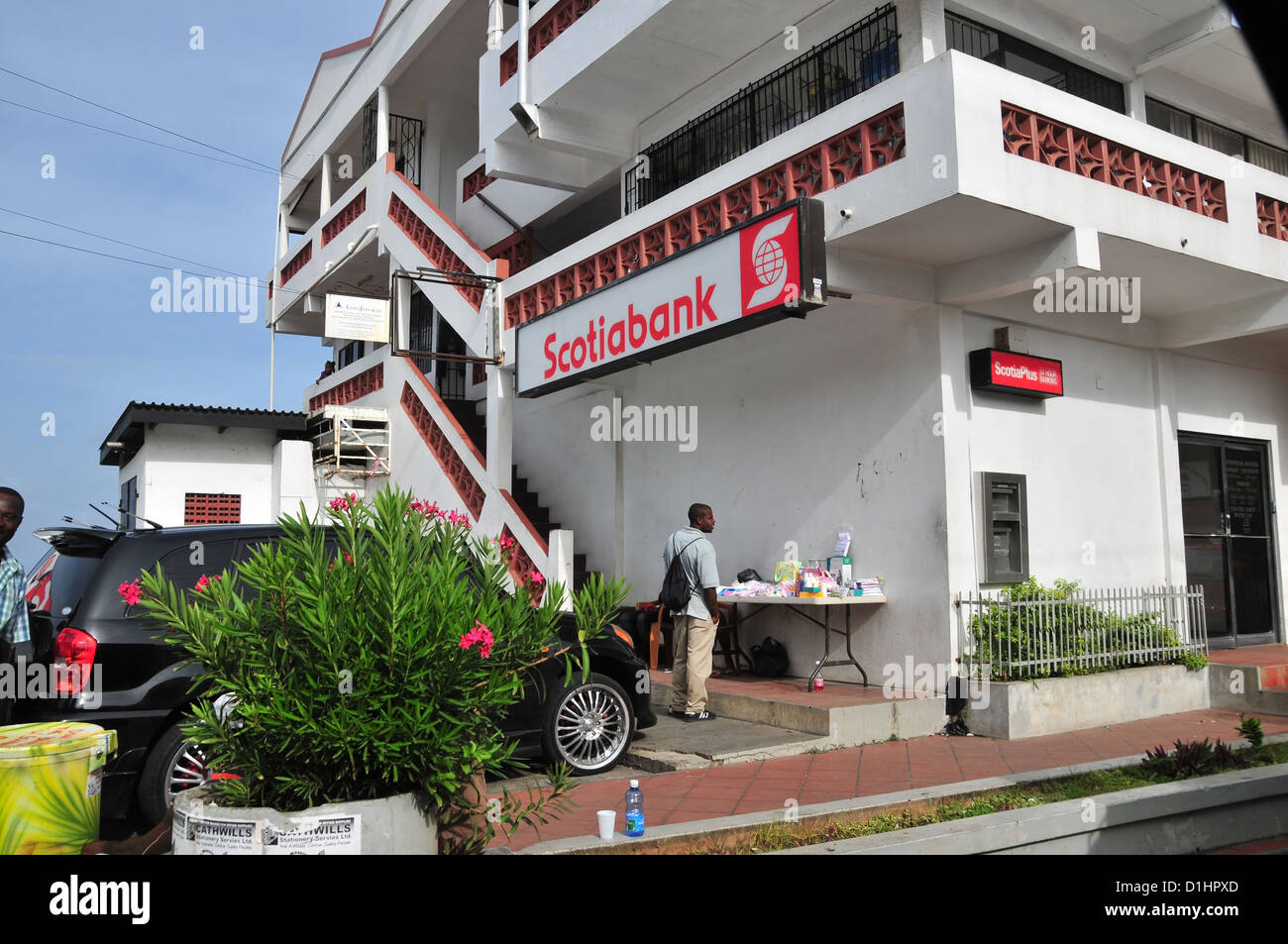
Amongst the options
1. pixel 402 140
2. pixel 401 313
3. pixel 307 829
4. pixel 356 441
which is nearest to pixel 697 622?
pixel 307 829

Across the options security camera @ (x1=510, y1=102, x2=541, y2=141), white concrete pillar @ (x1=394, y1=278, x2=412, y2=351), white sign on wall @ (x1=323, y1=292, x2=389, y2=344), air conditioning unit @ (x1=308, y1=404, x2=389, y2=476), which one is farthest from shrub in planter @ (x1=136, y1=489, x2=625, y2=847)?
air conditioning unit @ (x1=308, y1=404, x2=389, y2=476)

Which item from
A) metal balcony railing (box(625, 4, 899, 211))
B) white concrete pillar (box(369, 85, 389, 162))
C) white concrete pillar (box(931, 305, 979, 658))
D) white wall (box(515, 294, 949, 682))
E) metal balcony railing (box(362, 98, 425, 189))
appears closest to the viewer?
white concrete pillar (box(931, 305, 979, 658))

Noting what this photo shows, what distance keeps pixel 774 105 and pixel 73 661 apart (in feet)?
28.4

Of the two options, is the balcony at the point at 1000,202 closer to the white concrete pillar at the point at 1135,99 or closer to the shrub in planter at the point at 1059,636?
the white concrete pillar at the point at 1135,99

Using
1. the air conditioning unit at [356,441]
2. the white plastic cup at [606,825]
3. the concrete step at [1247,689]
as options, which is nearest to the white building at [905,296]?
the concrete step at [1247,689]

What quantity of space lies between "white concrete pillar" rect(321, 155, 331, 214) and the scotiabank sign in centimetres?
1548

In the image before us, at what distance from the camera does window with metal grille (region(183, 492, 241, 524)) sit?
1923 cm

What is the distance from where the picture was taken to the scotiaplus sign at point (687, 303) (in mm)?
8078

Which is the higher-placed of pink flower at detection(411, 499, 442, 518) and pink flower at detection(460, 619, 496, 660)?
pink flower at detection(411, 499, 442, 518)

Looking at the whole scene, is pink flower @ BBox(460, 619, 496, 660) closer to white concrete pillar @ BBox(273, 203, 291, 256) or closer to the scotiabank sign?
the scotiabank sign

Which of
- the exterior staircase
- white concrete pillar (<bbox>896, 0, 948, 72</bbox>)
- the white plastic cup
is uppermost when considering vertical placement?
white concrete pillar (<bbox>896, 0, 948, 72</bbox>)

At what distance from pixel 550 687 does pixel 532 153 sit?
8.42m

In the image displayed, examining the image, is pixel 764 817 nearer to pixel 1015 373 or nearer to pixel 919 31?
pixel 1015 373

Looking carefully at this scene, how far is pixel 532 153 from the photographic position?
13.0 m
